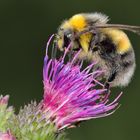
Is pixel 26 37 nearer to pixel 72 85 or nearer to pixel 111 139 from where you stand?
pixel 111 139

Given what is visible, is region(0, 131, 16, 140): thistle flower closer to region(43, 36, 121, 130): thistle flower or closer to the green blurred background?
region(43, 36, 121, 130): thistle flower

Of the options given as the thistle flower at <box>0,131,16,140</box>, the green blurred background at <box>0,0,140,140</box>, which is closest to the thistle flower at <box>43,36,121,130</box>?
the thistle flower at <box>0,131,16,140</box>

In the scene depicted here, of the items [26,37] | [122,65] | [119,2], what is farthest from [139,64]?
[122,65]

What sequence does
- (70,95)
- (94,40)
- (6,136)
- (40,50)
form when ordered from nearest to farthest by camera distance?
1. (6,136)
2. (70,95)
3. (94,40)
4. (40,50)

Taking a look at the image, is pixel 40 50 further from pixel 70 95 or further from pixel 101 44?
pixel 70 95

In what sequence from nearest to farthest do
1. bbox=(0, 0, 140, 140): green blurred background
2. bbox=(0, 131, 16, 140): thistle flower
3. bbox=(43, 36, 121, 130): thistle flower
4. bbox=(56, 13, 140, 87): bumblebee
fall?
bbox=(0, 131, 16, 140): thistle flower → bbox=(43, 36, 121, 130): thistle flower → bbox=(56, 13, 140, 87): bumblebee → bbox=(0, 0, 140, 140): green blurred background

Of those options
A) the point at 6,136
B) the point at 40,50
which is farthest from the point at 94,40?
the point at 40,50

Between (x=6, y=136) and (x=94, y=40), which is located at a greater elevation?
(x=94, y=40)
